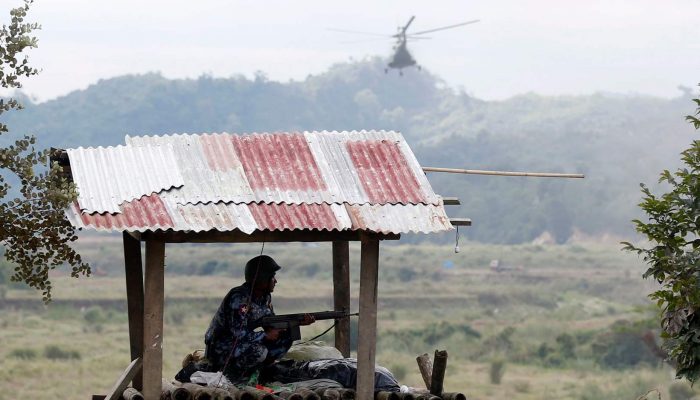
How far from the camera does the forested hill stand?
10544 cm

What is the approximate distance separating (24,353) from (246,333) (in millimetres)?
34134

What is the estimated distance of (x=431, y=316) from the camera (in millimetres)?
61250

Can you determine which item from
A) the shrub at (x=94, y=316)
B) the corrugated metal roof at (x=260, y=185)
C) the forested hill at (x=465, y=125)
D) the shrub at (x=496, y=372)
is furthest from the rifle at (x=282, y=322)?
the forested hill at (x=465, y=125)

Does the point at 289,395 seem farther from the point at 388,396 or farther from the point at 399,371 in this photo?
the point at 399,371

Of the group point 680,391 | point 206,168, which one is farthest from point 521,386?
point 206,168

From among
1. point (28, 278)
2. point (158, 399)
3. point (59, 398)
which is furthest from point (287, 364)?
point (59, 398)

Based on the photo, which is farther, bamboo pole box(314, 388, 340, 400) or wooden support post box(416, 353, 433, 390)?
wooden support post box(416, 353, 433, 390)

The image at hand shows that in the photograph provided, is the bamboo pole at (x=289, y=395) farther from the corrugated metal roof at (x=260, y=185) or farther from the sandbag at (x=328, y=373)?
the corrugated metal roof at (x=260, y=185)

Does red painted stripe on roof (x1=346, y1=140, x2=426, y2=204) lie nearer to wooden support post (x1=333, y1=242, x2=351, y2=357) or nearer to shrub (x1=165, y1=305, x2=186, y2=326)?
wooden support post (x1=333, y1=242, x2=351, y2=357)

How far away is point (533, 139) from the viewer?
126250 mm

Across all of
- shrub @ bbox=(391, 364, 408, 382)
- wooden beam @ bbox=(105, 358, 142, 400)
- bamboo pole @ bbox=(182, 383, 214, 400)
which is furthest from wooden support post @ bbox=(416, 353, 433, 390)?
shrub @ bbox=(391, 364, 408, 382)

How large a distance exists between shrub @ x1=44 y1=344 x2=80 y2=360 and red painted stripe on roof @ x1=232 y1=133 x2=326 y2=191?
1323 inches

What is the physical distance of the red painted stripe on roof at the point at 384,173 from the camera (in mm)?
10727

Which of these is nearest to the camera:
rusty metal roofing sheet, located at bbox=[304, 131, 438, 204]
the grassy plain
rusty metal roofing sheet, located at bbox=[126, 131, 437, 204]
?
rusty metal roofing sheet, located at bbox=[126, 131, 437, 204]
